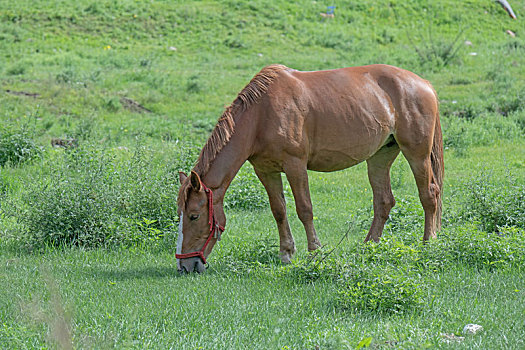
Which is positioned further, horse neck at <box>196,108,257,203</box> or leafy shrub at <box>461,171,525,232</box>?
leafy shrub at <box>461,171,525,232</box>

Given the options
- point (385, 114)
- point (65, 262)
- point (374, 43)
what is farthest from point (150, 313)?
point (374, 43)

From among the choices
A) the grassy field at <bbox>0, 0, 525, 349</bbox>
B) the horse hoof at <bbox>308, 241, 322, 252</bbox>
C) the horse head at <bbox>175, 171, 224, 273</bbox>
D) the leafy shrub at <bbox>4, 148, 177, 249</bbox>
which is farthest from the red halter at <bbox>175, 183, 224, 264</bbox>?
the leafy shrub at <bbox>4, 148, 177, 249</bbox>

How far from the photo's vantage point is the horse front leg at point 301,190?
257 inches

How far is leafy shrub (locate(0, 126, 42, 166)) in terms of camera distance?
10570 millimetres

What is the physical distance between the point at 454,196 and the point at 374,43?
1382 cm

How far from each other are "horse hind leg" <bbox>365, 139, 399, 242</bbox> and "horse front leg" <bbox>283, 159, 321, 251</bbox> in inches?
44.0

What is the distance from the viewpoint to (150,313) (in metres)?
5.04

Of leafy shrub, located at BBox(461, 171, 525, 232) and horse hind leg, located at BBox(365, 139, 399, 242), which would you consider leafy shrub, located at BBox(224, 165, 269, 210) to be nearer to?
horse hind leg, located at BBox(365, 139, 399, 242)

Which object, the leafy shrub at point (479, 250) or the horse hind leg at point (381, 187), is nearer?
the leafy shrub at point (479, 250)

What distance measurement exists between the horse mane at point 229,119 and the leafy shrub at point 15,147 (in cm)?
538

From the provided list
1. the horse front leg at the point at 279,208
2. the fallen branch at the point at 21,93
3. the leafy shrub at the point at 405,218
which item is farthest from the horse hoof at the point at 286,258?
the fallen branch at the point at 21,93

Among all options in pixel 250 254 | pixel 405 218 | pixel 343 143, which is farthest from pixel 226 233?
pixel 405 218

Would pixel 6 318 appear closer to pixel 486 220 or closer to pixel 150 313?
pixel 150 313

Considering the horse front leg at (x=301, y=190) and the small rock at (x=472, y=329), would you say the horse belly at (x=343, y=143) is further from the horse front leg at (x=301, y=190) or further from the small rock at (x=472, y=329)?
the small rock at (x=472, y=329)
